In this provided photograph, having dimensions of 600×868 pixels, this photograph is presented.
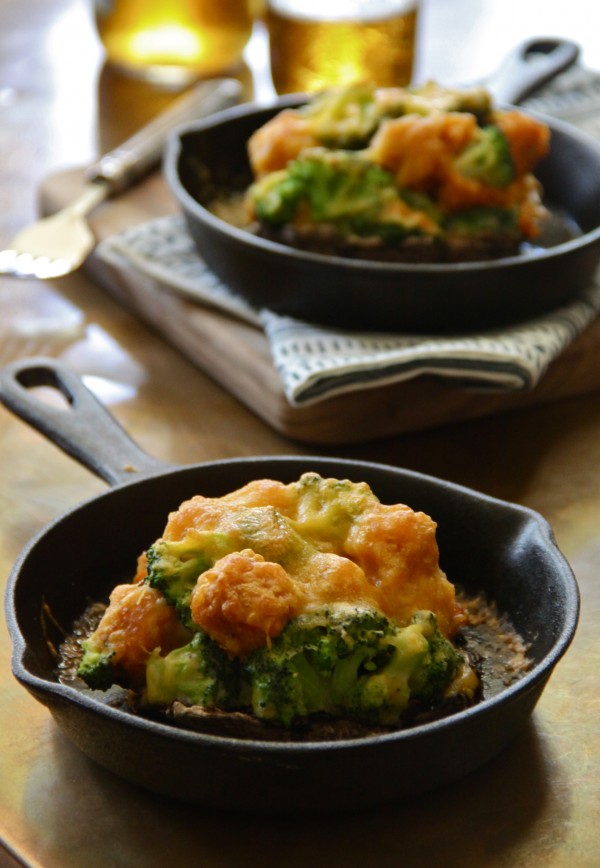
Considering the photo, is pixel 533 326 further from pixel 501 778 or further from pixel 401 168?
pixel 501 778

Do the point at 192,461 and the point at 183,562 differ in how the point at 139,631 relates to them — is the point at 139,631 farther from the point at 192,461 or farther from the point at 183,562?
the point at 192,461

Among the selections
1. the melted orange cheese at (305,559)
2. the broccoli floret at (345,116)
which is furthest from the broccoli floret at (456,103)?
the melted orange cheese at (305,559)

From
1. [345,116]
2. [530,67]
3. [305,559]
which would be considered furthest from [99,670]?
[530,67]

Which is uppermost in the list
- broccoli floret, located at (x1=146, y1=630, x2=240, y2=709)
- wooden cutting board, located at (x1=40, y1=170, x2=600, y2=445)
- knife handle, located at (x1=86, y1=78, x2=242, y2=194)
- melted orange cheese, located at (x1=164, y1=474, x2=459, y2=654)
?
melted orange cheese, located at (x1=164, y1=474, x2=459, y2=654)

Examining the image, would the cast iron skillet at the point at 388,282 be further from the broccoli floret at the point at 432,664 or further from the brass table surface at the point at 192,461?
the broccoli floret at the point at 432,664

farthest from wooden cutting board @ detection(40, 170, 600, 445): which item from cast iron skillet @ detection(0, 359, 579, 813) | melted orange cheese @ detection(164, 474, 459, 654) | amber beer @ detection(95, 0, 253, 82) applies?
amber beer @ detection(95, 0, 253, 82)

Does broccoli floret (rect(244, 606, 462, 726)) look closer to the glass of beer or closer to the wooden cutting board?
the wooden cutting board
